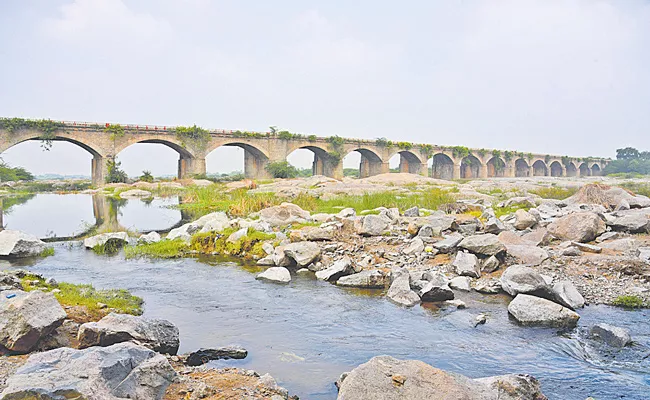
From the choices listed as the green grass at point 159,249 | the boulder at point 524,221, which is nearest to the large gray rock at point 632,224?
the boulder at point 524,221

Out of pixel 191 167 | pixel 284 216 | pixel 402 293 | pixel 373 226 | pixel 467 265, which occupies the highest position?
pixel 191 167

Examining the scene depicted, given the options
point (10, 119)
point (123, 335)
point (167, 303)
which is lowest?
point (167, 303)

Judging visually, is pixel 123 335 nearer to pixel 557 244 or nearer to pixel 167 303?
pixel 167 303

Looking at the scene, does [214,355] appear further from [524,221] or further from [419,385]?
[524,221]

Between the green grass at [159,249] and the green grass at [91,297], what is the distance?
320 cm

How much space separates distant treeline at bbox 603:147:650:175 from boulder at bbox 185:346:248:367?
93.3 meters

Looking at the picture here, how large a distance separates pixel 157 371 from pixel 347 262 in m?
5.38

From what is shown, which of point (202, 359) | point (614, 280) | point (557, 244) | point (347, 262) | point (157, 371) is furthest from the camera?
point (557, 244)

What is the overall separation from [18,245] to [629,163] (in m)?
105

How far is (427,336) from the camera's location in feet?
18.3

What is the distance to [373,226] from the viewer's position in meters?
11.4

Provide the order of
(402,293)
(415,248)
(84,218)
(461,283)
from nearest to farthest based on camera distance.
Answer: (402,293)
(461,283)
(415,248)
(84,218)

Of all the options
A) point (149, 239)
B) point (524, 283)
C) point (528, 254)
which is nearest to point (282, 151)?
point (149, 239)

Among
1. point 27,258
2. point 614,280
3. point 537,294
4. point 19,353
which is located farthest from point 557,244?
point 27,258
